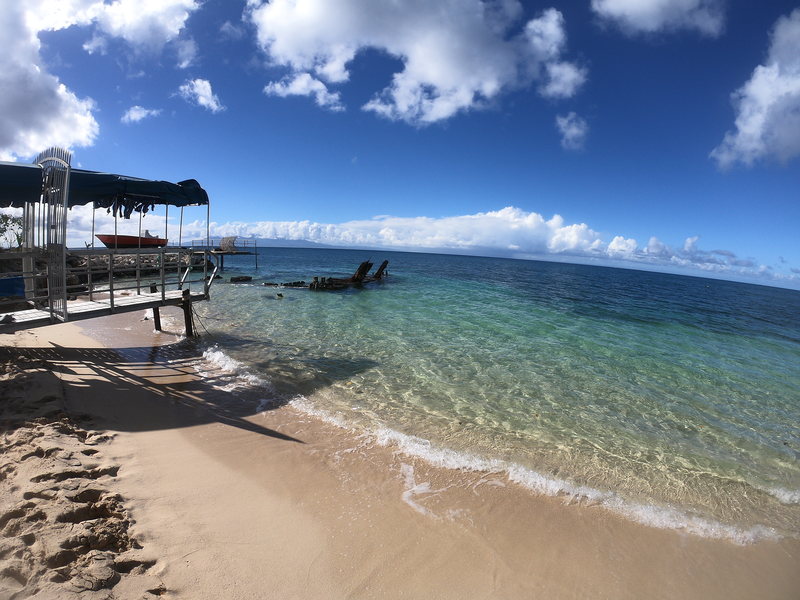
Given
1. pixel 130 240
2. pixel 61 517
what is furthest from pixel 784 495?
pixel 130 240

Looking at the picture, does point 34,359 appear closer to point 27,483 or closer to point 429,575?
point 27,483

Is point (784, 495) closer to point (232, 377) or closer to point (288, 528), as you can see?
point (288, 528)

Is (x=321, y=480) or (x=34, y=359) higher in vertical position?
(x=34, y=359)

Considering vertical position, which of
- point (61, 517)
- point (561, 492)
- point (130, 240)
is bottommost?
point (561, 492)

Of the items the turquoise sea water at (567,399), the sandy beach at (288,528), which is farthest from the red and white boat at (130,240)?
the sandy beach at (288,528)

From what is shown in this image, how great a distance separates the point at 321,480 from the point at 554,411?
18.5 feet

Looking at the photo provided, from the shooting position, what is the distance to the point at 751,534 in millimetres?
4656

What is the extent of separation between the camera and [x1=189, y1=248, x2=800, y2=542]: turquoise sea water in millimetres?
5531

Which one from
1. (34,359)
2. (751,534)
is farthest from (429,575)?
(34,359)

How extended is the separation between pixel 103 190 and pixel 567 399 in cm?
1339

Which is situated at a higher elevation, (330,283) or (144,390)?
(330,283)

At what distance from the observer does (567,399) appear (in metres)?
8.77

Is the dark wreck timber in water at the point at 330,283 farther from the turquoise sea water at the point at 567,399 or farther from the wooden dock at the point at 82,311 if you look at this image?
the wooden dock at the point at 82,311

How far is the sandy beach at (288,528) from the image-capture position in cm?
330
